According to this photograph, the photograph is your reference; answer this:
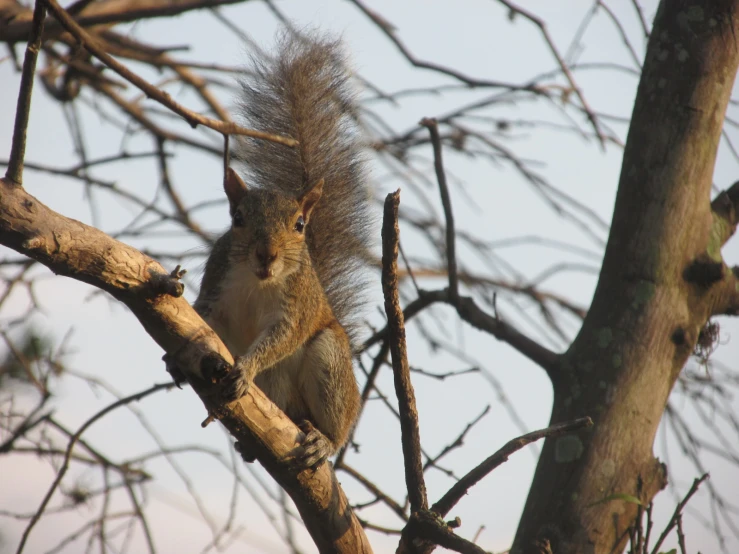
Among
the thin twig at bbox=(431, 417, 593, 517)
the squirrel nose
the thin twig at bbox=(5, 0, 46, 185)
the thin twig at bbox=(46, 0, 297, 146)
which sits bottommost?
the thin twig at bbox=(431, 417, 593, 517)

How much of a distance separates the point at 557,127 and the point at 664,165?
1091 millimetres

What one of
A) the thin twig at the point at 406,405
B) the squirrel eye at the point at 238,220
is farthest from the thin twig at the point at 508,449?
the squirrel eye at the point at 238,220

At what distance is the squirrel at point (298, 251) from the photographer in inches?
92.8

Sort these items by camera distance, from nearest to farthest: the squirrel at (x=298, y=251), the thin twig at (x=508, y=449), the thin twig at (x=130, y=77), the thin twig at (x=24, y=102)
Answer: the thin twig at (x=24, y=102)
the thin twig at (x=130, y=77)
the thin twig at (x=508, y=449)
the squirrel at (x=298, y=251)

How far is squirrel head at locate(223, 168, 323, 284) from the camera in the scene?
2279 mm

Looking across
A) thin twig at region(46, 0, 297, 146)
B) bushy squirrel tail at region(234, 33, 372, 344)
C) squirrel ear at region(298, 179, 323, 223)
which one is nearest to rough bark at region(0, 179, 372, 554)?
thin twig at region(46, 0, 297, 146)

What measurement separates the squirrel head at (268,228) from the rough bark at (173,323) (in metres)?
0.56

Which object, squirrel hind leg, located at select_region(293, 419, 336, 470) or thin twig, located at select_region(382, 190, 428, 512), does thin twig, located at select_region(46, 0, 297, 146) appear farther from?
squirrel hind leg, located at select_region(293, 419, 336, 470)

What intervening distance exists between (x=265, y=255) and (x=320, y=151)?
833 millimetres

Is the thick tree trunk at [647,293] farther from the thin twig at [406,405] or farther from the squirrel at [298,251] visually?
the squirrel at [298,251]

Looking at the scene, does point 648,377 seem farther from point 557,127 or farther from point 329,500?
point 557,127

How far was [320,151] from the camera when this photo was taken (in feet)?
9.75

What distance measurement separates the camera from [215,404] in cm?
169

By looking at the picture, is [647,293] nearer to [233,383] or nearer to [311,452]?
[311,452]
